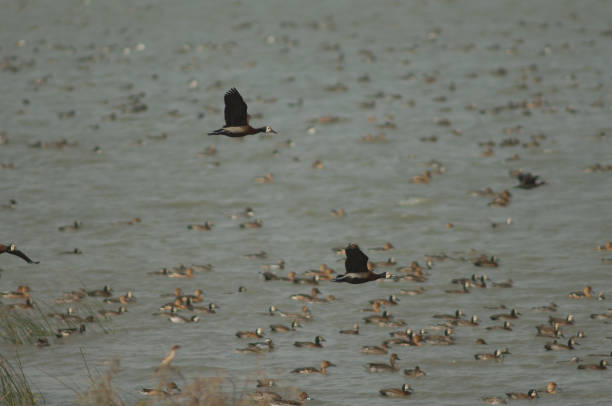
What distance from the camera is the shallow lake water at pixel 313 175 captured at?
24.9m

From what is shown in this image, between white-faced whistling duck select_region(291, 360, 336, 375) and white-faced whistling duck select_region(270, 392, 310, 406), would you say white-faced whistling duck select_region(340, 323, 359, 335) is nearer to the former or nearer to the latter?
white-faced whistling duck select_region(291, 360, 336, 375)

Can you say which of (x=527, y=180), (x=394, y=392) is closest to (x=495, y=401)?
(x=394, y=392)

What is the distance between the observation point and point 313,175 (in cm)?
4078

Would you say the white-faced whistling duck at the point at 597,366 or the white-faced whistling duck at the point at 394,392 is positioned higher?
the white-faced whistling duck at the point at 597,366

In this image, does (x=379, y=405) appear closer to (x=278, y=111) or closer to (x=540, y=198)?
(x=540, y=198)

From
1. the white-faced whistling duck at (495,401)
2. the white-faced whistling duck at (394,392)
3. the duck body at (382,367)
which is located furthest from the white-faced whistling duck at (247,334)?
the white-faced whistling duck at (495,401)

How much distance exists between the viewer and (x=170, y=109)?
49.7 m

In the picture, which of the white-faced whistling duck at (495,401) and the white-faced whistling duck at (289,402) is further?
the white-faced whistling duck at (495,401)

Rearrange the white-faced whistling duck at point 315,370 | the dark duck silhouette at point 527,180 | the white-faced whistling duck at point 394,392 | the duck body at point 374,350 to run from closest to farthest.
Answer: the white-faced whistling duck at point 394,392, the white-faced whistling duck at point 315,370, the duck body at point 374,350, the dark duck silhouette at point 527,180

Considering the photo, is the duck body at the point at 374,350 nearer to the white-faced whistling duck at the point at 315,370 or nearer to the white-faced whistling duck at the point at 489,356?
the white-faced whistling duck at the point at 315,370

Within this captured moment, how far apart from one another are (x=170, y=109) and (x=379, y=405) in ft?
99.2

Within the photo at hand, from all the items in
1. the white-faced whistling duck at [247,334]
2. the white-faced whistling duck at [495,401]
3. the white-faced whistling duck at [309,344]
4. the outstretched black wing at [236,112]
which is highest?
the outstretched black wing at [236,112]

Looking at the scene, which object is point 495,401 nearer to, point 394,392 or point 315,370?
point 394,392

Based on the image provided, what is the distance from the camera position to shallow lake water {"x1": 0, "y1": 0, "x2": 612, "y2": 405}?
24859 mm
